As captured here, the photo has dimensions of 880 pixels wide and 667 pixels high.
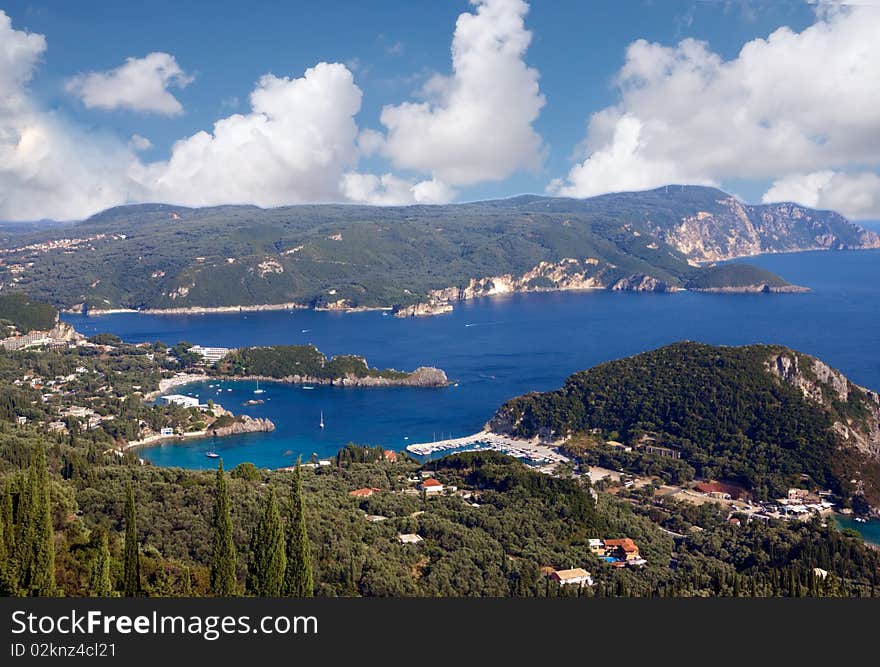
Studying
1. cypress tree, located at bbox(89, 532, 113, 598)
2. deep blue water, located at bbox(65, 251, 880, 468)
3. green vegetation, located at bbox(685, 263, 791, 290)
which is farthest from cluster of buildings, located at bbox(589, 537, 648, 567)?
green vegetation, located at bbox(685, 263, 791, 290)

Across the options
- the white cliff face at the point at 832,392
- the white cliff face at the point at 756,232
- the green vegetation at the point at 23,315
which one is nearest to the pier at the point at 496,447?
the white cliff face at the point at 832,392

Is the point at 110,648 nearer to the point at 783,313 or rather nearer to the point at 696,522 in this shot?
the point at 696,522

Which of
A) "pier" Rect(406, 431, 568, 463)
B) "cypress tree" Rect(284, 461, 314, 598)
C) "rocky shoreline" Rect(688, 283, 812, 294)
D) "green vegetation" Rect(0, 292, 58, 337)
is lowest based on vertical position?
"pier" Rect(406, 431, 568, 463)

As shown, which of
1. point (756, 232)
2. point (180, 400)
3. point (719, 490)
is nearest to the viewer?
point (719, 490)

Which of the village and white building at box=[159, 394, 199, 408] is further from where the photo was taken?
white building at box=[159, 394, 199, 408]

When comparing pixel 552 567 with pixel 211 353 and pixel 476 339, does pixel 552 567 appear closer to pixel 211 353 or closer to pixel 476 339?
pixel 211 353

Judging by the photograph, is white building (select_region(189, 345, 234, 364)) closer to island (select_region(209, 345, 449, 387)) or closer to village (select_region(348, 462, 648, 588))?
island (select_region(209, 345, 449, 387))

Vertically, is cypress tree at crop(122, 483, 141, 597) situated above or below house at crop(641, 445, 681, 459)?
above

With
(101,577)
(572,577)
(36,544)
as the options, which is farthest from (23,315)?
(101,577)

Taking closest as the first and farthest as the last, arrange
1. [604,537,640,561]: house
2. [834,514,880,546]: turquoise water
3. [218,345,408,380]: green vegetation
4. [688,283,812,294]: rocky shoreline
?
[604,537,640,561]: house, [834,514,880,546]: turquoise water, [218,345,408,380]: green vegetation, [688,283,812,294]: rocky shoreline
